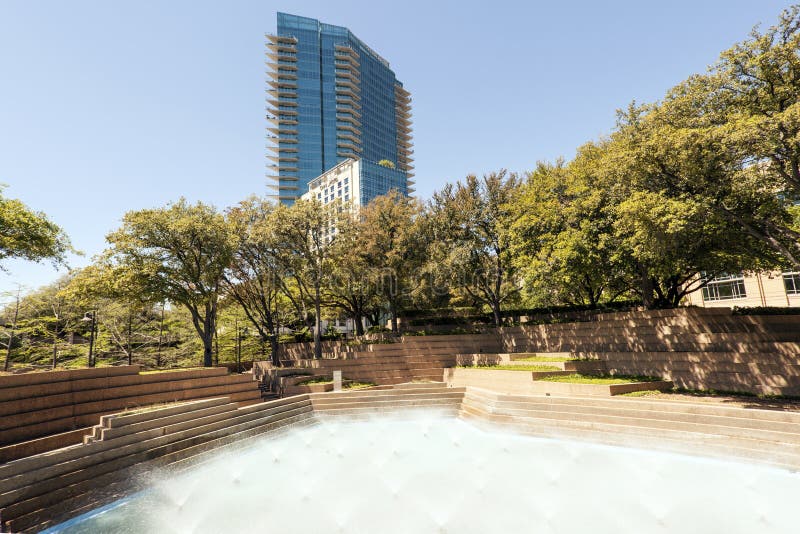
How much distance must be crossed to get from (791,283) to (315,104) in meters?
130

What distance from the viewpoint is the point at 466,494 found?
986 centimetres

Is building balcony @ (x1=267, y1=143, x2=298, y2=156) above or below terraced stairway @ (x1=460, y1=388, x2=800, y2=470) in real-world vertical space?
above

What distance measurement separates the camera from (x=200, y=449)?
13.7 meters

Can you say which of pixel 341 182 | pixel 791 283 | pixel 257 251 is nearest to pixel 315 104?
pixel 341 182

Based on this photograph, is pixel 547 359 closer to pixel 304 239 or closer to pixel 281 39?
pixel 304 239

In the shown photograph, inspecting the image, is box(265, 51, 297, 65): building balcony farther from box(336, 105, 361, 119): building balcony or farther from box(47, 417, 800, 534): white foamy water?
box(47, 417, 800, 534): white foamy water

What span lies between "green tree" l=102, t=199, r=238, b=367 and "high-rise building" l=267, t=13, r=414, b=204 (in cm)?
10068

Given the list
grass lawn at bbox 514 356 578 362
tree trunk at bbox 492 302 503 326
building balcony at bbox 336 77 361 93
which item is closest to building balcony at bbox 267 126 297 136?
building balcony at bbox 336 77 361 93

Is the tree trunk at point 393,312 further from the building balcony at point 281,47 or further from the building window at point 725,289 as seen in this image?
the building balcony at point 281,47

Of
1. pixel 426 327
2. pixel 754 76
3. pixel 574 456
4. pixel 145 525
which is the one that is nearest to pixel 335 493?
pixel 145 525

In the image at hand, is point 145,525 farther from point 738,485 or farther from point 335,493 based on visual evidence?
point 738,485

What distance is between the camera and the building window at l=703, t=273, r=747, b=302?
4319 centimetres

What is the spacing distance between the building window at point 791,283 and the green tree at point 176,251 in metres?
51.5

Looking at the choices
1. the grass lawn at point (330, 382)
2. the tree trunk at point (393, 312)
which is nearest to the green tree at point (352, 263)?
the tree trunk at point (393, 312)
